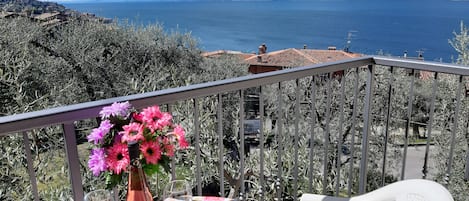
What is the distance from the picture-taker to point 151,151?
0.97 m

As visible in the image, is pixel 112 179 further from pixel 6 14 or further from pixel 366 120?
pixel 6 14

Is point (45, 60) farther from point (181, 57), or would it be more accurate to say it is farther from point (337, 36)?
point (337, 36)

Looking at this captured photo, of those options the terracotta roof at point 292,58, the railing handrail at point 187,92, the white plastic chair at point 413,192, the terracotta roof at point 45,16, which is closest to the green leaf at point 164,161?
the railing handrail at point 187,92

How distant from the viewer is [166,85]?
8852mm

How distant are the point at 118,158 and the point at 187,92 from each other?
722 millimetres

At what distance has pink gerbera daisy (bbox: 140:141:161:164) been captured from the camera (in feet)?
3.14

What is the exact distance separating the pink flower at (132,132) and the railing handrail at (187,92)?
452 mm

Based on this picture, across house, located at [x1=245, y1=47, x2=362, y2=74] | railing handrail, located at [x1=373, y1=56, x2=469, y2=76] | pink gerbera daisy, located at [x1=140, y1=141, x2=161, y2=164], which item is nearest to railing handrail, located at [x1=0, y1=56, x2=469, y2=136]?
railing handrail, located at [x1=373, y1=56, x2=469, y2=76]

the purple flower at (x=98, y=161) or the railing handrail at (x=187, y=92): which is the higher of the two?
the railing handrail at (x=187, y=92)

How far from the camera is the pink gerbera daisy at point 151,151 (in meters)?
0.96

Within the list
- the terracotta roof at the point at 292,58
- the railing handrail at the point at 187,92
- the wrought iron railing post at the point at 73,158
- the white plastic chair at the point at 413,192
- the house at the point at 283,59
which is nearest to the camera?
the white plastic chair at the point at 413,192

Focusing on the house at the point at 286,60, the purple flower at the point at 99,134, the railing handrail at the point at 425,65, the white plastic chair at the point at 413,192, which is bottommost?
the white plastic chair at the point at 413,192

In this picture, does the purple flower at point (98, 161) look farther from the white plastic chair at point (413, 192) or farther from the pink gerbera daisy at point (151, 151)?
the white plastic chair at point (413, 192)

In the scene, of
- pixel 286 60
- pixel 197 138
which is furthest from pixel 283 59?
pixel 197 138
